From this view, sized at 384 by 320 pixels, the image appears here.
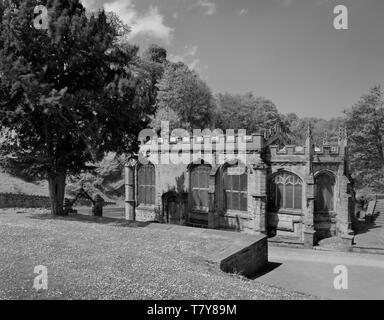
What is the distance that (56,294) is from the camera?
30.6 feet

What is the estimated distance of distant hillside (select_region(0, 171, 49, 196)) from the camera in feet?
141

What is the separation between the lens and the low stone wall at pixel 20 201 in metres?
34.2

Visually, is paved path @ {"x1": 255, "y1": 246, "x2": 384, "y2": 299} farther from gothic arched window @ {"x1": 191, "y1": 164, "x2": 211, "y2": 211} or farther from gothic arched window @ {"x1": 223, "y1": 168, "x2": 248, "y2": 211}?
gothic arched window @ {"x1": 191, "y1": 164, "x2": 211, "y2": 211}

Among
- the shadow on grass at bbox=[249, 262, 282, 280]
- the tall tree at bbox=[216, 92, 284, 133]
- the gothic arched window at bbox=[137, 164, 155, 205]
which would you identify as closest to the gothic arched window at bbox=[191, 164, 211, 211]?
the gothic arched window at bbox=[137, 164, 155, 205]

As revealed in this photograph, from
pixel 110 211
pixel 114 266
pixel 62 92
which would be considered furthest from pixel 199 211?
pixel 114 266

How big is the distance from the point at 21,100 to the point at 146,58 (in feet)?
193

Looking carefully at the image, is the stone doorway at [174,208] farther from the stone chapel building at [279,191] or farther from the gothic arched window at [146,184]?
the gothic arched window at [146,184]

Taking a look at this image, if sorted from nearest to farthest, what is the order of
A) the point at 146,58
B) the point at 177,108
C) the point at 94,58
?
the point at 94,58, the point at 177,108, the point at 146,58

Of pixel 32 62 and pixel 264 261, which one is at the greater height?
pixel 32 62

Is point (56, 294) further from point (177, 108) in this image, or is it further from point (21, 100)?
point (177, 108)

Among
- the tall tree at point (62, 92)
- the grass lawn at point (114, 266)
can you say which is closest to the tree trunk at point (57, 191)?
the tall tree at point (62, 92)
